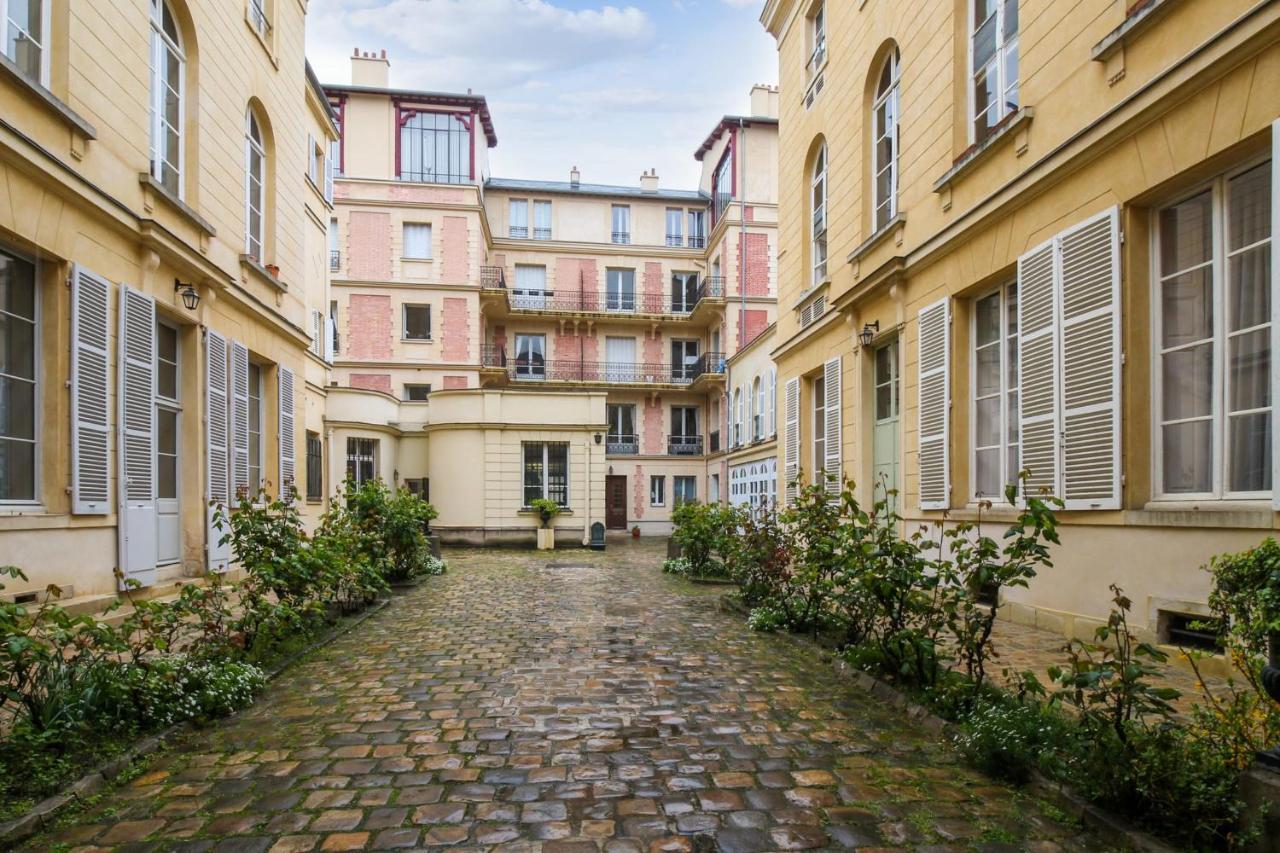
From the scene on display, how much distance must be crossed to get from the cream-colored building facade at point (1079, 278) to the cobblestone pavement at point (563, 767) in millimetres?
2626

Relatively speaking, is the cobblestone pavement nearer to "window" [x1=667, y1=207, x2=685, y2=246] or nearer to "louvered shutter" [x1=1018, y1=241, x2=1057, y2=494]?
"louvered shutter" [x1=1018, y1=241, x2=1057, y2=494]

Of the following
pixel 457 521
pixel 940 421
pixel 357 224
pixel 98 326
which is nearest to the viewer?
pixel 98 326

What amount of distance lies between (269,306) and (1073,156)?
11.6m

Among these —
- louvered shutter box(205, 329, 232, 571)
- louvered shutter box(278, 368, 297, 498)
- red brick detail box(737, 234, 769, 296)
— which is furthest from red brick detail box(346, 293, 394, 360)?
louvered shutter box(205, 329, 232, 571)

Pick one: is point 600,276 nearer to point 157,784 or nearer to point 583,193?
point 583,193

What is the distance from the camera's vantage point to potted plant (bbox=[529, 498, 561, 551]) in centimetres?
2022

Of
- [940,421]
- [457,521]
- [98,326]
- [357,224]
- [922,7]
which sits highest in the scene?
[357,224]

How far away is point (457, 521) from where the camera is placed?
20.5 m

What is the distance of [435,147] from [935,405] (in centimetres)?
2411

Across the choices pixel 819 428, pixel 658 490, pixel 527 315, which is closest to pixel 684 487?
pixel 658 490

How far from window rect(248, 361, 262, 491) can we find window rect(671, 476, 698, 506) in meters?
20.1

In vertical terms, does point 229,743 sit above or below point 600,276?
below

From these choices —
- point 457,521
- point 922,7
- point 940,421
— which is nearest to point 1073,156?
point 940,421

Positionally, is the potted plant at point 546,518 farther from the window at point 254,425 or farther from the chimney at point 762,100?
the chimney at point 762,100
